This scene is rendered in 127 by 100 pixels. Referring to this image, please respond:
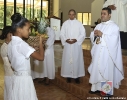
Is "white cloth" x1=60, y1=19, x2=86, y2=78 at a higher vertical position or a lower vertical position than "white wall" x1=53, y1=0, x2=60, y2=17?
lower

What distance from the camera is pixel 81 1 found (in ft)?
61.4

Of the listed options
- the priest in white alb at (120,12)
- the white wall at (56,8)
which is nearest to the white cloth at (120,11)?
the priest in white alb at (120,12)

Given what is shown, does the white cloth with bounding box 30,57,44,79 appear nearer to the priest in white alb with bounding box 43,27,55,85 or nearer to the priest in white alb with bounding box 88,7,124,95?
the priest in white alb with bounding box 43,27,55,85

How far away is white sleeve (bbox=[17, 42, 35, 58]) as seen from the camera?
2.50m

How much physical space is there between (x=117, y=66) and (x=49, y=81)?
7.83 ft

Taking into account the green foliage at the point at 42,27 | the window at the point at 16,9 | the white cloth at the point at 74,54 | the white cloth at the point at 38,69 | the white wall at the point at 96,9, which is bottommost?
the white cloth at the point at 38,69

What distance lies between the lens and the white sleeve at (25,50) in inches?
98.5

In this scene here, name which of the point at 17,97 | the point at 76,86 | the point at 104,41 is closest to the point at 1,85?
the point at 76,86

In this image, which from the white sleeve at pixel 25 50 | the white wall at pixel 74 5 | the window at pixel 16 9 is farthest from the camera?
the white wall at pixel 74 5

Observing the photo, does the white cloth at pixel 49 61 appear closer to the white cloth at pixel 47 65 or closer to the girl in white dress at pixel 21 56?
the white cloth at pixel 47 65

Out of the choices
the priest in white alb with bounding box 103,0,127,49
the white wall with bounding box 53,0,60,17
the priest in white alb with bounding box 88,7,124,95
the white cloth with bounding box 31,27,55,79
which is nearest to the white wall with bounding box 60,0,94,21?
the white wall with bounding box 53,0,60,17

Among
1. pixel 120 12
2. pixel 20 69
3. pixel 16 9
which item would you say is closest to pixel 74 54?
pixel 120 12

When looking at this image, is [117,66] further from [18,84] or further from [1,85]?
[1,85]

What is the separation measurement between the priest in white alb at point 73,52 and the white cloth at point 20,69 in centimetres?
296
